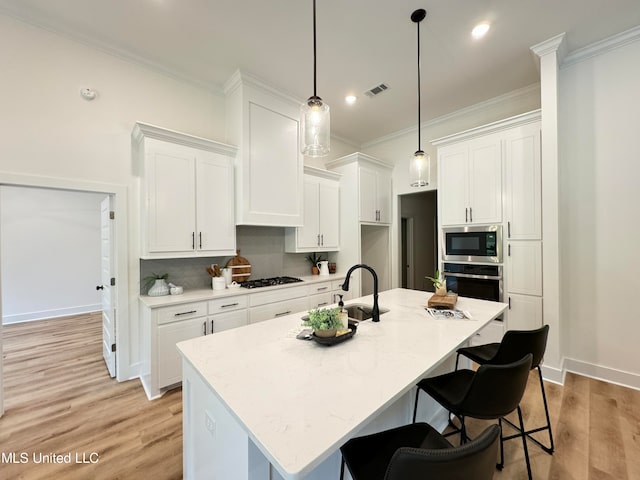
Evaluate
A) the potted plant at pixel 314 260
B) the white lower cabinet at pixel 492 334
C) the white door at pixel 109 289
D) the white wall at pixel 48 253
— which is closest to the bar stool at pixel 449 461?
the white lower cabinet at pixel 492 334

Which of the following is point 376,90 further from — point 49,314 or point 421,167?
point 49,314

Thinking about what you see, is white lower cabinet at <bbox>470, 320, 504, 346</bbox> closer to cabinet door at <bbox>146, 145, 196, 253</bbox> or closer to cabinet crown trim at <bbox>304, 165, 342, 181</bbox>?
cabinet crown trim at <bbox>304, 165, 342, 181</bbox>

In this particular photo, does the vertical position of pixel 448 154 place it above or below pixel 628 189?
above

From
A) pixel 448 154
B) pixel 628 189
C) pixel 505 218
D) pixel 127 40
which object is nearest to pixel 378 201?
pixel 448 154

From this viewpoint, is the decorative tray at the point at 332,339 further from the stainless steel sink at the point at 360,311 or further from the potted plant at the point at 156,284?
the potted plant at the point at 156,284

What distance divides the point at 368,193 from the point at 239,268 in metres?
2.34

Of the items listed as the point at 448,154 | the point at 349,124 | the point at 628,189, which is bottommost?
the point at 628,189

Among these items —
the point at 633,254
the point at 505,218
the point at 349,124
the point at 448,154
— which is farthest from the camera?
the point at 349,124

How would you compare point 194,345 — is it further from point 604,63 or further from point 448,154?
point 604,63

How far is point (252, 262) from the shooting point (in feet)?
12.4

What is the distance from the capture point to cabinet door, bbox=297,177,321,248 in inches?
158

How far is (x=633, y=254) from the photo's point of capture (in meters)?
2.54

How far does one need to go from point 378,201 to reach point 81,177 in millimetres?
3836

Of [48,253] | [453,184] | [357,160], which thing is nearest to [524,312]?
[453,184]
